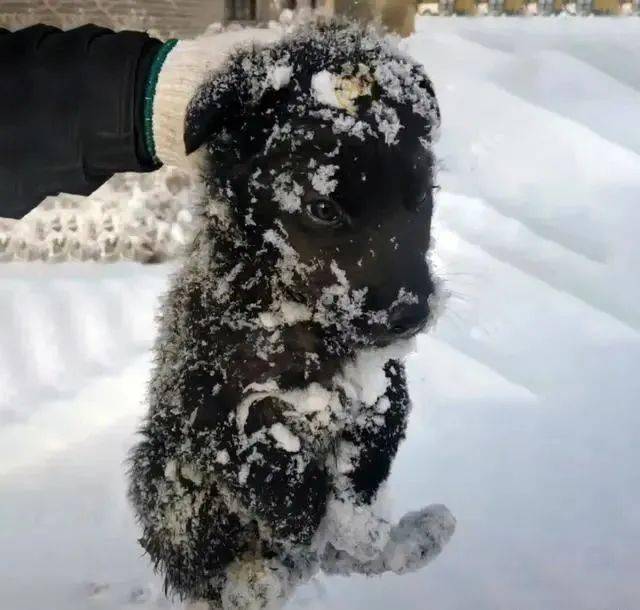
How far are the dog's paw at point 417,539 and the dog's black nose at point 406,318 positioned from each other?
0.28m

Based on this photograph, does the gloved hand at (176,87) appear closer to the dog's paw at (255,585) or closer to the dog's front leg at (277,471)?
the dog's front leg at (277,471)

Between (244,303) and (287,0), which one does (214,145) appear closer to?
(244,303)

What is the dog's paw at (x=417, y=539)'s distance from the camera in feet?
2.60

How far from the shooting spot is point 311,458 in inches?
29.5

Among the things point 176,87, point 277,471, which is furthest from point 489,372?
point 176,87

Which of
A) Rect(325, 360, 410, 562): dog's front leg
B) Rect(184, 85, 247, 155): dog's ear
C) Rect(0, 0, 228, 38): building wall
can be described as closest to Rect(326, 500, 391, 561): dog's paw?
Rect(325, 360, 410, 562): dog's front leg

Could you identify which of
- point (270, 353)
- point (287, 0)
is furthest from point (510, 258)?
point (270, 353)

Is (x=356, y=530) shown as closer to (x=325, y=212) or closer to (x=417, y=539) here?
(x=417, y=539)

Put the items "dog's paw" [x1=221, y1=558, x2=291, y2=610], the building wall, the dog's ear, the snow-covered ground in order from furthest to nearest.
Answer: the snow-covered ground, the building wall, "dog's paw" [x1=221, y1=558, x2=291, y2=610], the dog's ear

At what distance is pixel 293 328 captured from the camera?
72cm

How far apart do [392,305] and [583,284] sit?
122cm

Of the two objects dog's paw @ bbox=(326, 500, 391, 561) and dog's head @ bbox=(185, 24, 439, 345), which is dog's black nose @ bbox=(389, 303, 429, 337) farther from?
dog's paw @ bbox=(326, 500, 391, 561)

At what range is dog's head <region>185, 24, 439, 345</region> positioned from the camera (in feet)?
2.10

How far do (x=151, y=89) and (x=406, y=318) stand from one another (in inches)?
12.9
